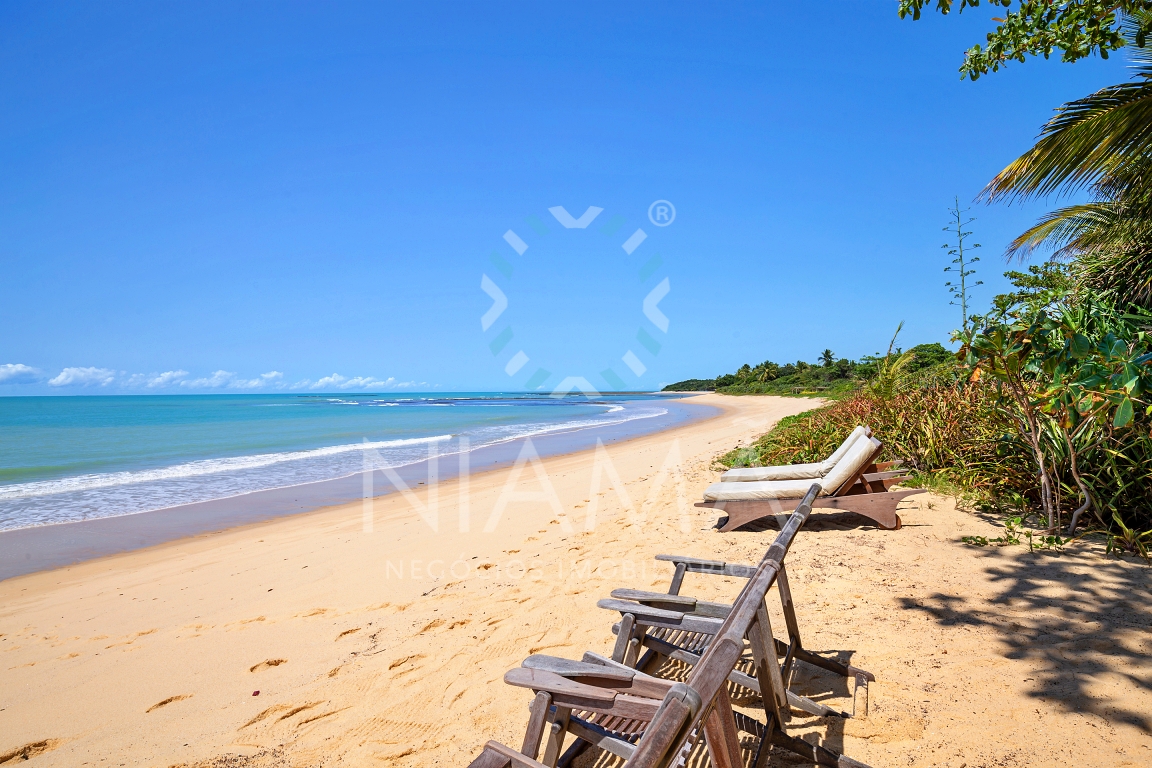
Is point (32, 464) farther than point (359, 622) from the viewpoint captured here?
Yes

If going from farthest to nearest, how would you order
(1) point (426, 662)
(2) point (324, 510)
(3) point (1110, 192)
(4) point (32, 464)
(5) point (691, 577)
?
(4) point (32, 464) < (2) point (324, 510) < (3) point (1110, 192) < (5) point (691, 577) < (1) point (426, 662)

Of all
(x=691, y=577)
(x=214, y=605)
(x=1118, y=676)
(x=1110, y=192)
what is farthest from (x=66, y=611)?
(x=1110, y=192)

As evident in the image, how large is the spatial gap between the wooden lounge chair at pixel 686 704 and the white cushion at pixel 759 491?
354 centimetres

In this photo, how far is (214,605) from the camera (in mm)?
4859

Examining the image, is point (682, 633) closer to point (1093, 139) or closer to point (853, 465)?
point (853, 465)

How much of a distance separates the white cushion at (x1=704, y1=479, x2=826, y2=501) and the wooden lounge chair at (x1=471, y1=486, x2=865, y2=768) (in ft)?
11.6

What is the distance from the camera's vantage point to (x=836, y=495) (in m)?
5.73

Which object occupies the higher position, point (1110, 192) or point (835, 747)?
point (1110, 192)

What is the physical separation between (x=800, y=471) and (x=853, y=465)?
1.02 m

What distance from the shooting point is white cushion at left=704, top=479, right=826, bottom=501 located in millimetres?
5766

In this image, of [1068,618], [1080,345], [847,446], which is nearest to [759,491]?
[847,446]

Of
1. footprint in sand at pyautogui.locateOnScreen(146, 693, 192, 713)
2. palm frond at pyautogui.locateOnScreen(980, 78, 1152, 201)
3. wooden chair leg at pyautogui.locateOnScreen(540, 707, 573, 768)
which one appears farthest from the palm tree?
footprint in sand at pyautogui.locateOnScreen(146, 693, 192, 713)

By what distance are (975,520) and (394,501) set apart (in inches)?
306

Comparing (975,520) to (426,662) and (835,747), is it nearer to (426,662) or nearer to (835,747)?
(835,747)
